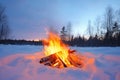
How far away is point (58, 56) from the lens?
943 centimetres

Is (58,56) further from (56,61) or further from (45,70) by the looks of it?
(45,70)

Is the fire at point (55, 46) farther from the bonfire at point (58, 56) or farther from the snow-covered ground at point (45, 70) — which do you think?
the snow-covered ground at point (45, 70)

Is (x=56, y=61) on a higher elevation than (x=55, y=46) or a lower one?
lower

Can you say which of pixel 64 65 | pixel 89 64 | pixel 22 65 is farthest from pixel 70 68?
pixel 22 65

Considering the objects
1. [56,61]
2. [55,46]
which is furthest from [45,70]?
[55,46]

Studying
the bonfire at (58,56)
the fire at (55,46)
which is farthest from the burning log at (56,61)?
the fire at (55,46)

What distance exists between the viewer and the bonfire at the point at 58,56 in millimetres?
9281

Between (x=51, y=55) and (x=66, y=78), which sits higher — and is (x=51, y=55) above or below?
above

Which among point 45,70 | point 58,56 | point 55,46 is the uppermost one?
point 55,46

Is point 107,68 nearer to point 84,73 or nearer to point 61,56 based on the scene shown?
point 84,73

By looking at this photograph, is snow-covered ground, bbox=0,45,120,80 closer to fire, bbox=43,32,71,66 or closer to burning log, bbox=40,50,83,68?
burning log, bbox=40,50,83,68

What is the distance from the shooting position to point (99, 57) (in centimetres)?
1035

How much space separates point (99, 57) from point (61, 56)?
71.8 inches

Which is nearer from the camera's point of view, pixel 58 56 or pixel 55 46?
pixel 58 56
